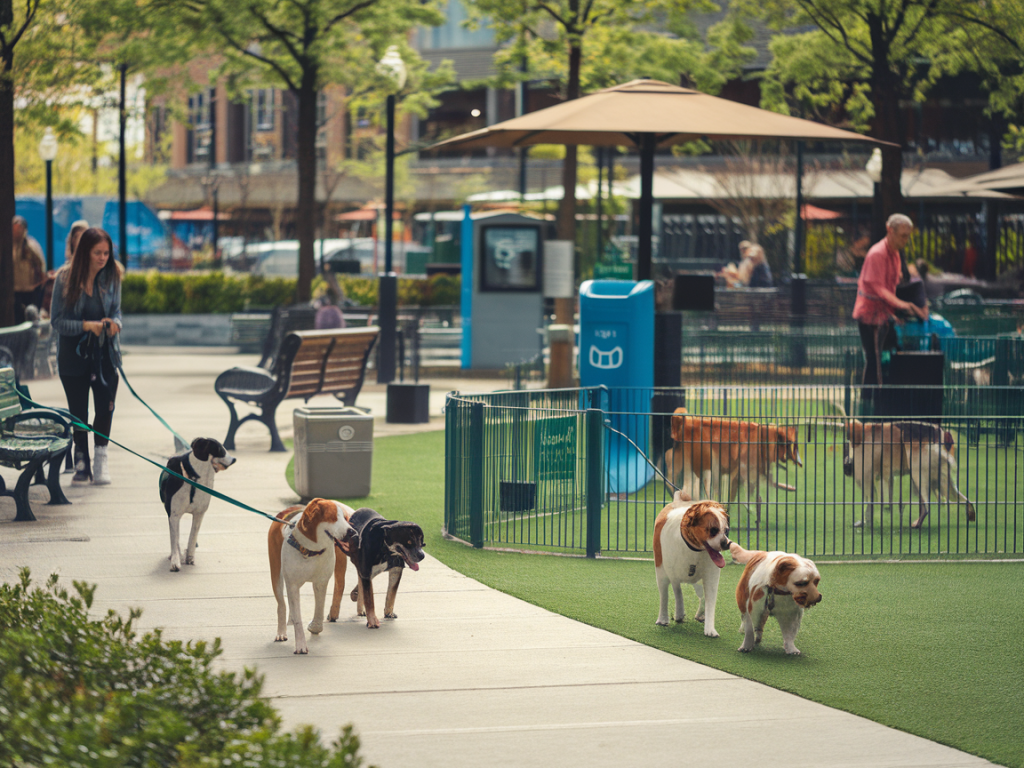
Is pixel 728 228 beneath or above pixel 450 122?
beneath

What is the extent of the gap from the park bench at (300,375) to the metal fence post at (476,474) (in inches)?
172

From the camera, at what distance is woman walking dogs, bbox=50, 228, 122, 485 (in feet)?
32.4

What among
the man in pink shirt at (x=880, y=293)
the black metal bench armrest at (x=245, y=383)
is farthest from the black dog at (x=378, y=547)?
the man in pink shirt at (x=880, y=293)

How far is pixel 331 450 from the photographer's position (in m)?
9.48

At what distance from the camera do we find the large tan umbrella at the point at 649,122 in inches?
433

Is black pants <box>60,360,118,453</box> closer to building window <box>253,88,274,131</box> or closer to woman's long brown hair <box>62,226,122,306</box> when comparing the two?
woman's long brown hair <box>62,226,122,306</box>

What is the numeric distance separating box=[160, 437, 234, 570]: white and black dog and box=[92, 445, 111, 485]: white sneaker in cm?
308

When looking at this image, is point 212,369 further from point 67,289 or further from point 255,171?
point 255,171

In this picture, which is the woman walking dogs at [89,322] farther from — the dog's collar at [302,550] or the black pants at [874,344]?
the black pants at [874,344]

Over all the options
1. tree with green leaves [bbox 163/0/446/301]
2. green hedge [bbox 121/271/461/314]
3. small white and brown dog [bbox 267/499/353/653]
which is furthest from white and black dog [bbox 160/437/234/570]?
green hedge [bbox 121/271/461/314]

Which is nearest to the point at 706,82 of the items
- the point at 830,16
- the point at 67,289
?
the point at 830,16

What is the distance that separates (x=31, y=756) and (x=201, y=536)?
17.4ft

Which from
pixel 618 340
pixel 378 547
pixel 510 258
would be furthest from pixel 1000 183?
pixel 378 547

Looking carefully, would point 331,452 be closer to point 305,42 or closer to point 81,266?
point 81,266
